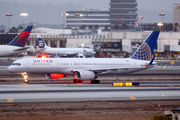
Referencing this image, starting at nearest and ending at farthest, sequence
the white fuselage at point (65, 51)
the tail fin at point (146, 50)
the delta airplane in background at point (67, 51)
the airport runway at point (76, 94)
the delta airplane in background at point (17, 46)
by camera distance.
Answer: the airport runway at point (76, 94), the tail fin at point (146, 50), the delta airplane in background at point (17, 46), the delta airplane in background at point (67, 51), the white fuselage at point (65, 51)

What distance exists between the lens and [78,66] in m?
41.6

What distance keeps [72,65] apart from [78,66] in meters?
0.89

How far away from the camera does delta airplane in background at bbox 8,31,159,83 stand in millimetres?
39656

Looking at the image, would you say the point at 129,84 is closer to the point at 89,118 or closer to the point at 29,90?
the point at 29,90

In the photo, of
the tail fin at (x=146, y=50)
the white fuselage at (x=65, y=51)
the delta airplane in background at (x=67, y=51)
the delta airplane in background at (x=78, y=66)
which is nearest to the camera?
the delta airplane in background at (x=78, y=66)

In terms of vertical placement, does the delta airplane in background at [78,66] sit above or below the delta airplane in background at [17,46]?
below

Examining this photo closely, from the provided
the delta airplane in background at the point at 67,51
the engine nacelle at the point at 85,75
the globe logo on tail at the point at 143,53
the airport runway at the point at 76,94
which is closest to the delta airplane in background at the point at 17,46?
the engine nacelle at the point at 85,75

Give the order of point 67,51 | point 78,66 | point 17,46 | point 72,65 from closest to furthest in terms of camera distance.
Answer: point 72,65 < point 78,66 < point 17,46 < point 67,51

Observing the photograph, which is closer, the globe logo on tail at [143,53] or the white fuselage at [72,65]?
the white fuselage at [72,65]

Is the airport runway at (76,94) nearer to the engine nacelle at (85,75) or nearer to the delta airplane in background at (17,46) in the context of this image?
the engine nacelle at (85,75)

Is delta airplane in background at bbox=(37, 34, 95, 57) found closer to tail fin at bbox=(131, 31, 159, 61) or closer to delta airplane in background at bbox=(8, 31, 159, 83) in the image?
tail fin at bbox=(131, 31, 159, 61)

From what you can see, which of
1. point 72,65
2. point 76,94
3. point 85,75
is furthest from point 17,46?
point 76,94

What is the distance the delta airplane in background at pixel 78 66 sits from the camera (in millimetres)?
39656

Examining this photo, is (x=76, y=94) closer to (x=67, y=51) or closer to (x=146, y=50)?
(x=146, y=50)
